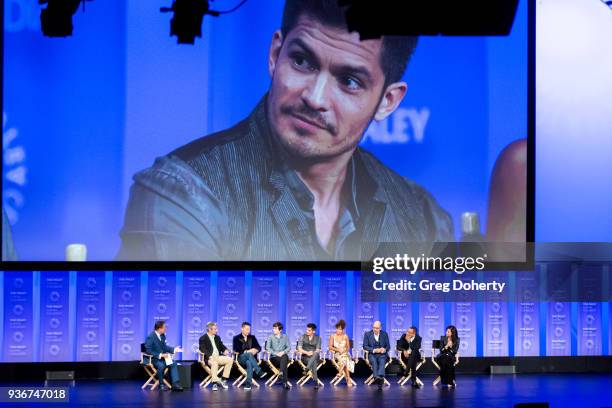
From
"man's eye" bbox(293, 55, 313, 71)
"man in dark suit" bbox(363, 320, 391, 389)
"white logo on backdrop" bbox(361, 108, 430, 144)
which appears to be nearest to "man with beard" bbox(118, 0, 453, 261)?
"man's eye" bbox(293, 55, 313, 71)

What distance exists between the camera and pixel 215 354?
12.1 meters

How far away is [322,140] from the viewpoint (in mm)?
12906

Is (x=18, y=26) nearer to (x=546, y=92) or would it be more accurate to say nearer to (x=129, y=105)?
(x=129, y=105)

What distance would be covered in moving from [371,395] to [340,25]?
4701 millimetres

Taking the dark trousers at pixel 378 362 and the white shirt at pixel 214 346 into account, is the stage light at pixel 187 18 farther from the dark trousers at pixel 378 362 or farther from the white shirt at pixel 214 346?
the dark trousers at pixel 378 362

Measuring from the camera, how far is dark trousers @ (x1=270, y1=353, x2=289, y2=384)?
1202cm

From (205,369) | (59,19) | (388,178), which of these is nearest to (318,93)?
(388,178)

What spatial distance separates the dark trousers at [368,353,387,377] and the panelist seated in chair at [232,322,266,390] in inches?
53.0

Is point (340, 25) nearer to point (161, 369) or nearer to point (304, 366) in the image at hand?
point (304, 366)

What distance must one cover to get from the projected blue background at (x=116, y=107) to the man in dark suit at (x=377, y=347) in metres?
2.01

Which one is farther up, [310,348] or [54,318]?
[54,318]

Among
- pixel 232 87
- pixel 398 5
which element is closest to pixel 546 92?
pixel 232 87

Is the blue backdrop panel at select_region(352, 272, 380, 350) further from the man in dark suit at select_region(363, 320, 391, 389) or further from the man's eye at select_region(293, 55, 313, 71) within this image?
the man's eye at select_region(293, 55, 313, 71)

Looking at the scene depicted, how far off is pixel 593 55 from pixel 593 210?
2.13 metres
